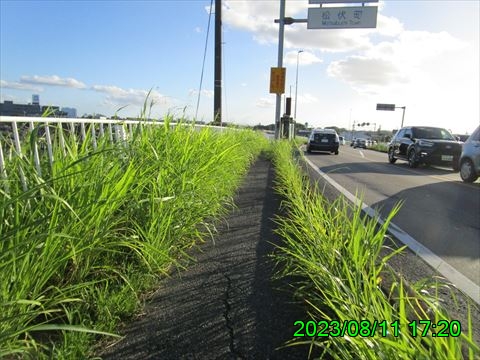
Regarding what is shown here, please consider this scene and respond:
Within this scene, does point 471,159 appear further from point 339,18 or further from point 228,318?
point 228,318

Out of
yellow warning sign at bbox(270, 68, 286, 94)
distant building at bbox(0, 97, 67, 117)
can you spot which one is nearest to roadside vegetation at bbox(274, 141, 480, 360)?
distant building at bbox(0, 97, 67, 117)

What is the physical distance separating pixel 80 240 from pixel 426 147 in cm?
1507

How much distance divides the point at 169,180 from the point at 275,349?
1.82 metres

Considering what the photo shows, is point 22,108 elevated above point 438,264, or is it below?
above

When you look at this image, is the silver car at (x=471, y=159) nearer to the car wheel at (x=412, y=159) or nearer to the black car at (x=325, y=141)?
the car wheel at (x=412, y=159)

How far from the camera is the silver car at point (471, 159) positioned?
10.2 m

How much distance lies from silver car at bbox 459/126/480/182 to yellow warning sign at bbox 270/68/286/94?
913 centimetres

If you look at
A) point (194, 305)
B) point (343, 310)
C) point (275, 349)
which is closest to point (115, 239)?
point (194, 305)

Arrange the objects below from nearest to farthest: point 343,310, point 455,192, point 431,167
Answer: point 343,310
point 455,192
point 431,167

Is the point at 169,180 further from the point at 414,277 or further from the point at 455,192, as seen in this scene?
the point at 455,192

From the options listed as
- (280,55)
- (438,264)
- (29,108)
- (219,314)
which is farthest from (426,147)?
(29,108)

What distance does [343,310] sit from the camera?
1947 mm

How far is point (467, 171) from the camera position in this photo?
35.2 feet
